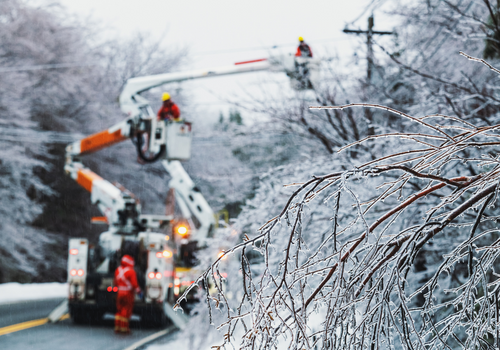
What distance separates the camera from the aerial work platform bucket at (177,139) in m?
9.97

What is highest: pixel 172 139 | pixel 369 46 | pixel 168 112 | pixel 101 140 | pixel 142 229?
pixel 369 46

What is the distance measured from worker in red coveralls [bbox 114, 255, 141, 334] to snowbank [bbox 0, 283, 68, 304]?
4.82 metres

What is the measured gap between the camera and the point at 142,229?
11.2m

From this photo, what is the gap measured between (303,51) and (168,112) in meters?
3.11

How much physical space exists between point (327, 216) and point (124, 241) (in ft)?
20.0

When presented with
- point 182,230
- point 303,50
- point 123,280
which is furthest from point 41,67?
point 303,50

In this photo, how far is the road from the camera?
8.41m

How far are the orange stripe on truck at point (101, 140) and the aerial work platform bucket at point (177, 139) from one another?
58.6 inches

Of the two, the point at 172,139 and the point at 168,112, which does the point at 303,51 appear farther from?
the point at 168,112

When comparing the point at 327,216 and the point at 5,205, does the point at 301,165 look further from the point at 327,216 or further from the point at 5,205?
the point at 5,205

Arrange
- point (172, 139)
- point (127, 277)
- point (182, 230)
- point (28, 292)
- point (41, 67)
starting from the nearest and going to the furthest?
point (127, 277), point (172, 139), point (182, 230), point (28, 292), point (41, 67)

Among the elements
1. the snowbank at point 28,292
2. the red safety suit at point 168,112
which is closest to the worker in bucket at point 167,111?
the red safety suit at point 168,112

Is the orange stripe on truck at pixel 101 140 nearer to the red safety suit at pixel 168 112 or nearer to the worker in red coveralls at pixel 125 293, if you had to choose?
the red safety suit at pixel 168 112

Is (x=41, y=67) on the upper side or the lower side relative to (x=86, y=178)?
upper
